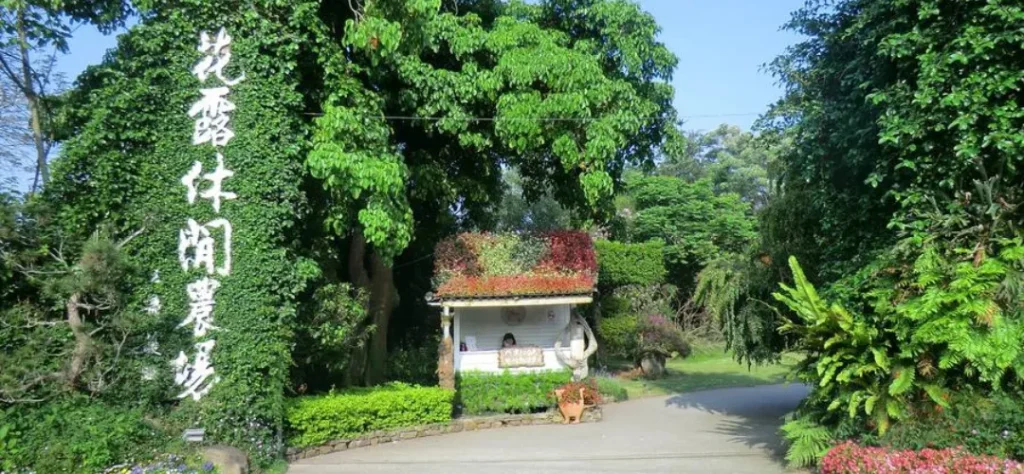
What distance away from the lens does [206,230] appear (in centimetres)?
1126

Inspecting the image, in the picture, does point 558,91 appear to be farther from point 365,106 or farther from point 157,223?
point 157,223

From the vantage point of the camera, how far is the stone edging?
1253 centimetres

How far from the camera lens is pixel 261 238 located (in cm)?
1134

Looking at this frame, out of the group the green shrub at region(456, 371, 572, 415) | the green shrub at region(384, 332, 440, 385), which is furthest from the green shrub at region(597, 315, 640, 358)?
the green shrub at region(456, 371, 572, 415)

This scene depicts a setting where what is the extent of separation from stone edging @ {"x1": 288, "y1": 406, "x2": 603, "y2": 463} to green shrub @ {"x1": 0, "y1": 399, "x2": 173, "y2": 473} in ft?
8.19

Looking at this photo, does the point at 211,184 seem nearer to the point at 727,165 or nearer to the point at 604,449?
the point at 604,449

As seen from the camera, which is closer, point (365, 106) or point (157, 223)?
point (157, 223)

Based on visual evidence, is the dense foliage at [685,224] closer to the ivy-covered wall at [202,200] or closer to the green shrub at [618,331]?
the green shrub at [618,331]

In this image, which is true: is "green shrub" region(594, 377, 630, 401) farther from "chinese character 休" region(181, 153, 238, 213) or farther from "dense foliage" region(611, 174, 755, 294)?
"dense foliage" region(611, 174, 755, 294)

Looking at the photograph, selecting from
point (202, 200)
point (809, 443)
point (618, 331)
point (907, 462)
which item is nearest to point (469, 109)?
point (202, 200)

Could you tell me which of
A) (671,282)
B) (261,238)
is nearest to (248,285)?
(261,238)

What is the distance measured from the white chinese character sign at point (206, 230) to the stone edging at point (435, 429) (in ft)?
6.72

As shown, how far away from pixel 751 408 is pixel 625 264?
7.60 meters

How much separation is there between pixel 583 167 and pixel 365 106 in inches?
169
